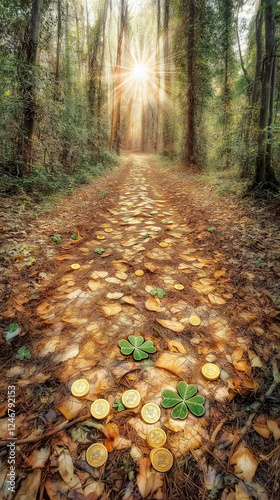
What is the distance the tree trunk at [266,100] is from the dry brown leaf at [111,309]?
4.32 m

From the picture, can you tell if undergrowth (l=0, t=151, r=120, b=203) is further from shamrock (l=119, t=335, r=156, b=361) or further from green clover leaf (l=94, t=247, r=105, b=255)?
shamrock (l=119, t=335, r=156, b=361)

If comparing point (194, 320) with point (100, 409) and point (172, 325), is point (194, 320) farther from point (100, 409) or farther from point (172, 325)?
point (100, 409)

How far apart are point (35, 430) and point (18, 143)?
540 cm

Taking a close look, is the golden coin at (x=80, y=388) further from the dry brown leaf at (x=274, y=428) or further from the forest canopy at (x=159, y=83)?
the forest canopy at (x=159, y=83)

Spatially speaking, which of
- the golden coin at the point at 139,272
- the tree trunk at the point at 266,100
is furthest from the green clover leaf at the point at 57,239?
the tree trunk at the point at 266,100

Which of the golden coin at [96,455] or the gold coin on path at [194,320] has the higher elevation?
the gold coin on path at [194,320]

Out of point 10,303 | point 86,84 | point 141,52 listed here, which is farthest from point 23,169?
point 141,52

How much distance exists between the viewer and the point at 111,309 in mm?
1847

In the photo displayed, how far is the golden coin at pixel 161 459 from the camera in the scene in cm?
95

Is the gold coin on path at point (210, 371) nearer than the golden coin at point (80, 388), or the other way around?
the golden coin at point (80, 388)

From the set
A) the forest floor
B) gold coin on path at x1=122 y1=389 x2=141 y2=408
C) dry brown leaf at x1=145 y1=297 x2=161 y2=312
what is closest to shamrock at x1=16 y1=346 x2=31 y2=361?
the forest floor

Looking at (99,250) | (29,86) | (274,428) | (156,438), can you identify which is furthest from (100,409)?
(29,86)

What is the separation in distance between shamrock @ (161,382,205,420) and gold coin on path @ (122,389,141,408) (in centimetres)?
14

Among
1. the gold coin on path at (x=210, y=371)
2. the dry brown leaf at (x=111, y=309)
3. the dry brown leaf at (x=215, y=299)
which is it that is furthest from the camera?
the dry brown leaf at (x=215, y=299)
